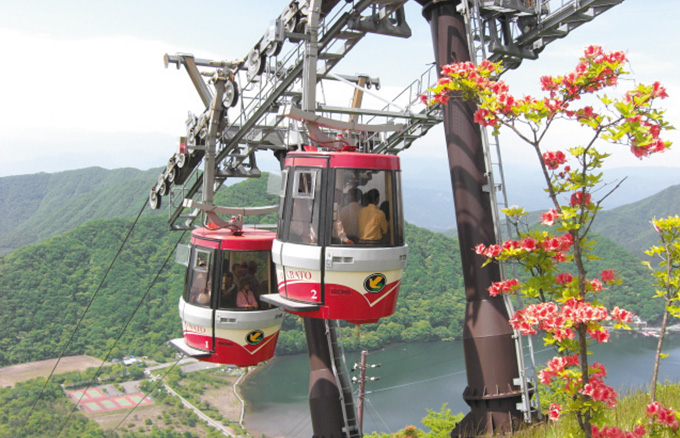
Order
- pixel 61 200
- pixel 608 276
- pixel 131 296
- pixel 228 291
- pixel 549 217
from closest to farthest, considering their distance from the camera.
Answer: pixel 549 217
pixel 608 276
pixel 228 291
pixel 131 296
pixel 61 200

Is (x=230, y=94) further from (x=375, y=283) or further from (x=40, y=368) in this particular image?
(x=40, y=368)

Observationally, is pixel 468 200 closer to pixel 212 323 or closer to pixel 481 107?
pixel 481 107

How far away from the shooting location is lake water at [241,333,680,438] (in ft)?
163

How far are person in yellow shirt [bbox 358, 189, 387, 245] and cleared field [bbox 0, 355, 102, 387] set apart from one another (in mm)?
59238

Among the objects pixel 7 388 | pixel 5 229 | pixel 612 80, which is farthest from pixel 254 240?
pixel 5 229

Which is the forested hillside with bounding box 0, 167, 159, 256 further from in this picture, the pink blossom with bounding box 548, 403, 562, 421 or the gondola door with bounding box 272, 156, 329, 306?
the pink blossom with bounding box 548, 403, 562, 421

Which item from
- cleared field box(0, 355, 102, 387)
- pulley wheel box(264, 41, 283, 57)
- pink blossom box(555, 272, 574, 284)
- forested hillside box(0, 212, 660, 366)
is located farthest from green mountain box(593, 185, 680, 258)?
pink blossom box(555, 272, 574, 284)

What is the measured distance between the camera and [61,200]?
152 meters

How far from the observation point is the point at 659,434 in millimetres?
4062

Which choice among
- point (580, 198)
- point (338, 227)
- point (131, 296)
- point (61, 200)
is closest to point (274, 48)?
point (338, 227)

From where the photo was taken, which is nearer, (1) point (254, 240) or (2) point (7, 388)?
(1) point (254, 240)

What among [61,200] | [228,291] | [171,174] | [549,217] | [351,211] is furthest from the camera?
→ [61,200]

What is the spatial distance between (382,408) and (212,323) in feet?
158

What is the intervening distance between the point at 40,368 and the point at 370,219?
208ft
